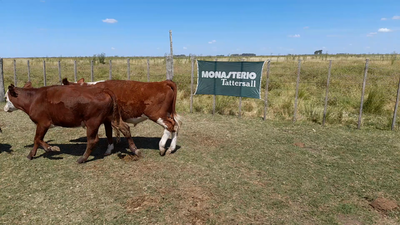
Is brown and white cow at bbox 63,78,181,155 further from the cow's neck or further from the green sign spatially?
the green sign

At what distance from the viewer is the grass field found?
3.63 metres

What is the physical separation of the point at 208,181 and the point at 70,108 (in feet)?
8.57

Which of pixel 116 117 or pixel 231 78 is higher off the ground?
pixel 231 78

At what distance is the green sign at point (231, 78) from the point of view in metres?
9.29

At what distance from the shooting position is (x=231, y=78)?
9.62 metres

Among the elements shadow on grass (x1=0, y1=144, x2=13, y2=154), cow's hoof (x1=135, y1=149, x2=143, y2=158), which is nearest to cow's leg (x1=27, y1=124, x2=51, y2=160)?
shadow on grass (x1=0, y1=144, x2=13, y2=154)

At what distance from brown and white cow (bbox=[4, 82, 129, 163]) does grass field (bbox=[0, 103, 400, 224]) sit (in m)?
0.62

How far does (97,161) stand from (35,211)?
5.87ft

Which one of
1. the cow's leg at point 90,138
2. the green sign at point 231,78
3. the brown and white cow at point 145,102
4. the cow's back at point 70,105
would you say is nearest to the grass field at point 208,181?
the cow's leg at point 90,138

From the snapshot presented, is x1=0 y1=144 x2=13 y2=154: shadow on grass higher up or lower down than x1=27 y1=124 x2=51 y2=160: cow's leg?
lower down

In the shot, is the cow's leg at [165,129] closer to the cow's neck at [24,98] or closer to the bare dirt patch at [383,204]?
the cow's neck at [24,98]

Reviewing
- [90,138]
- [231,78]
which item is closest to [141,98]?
[90,138]

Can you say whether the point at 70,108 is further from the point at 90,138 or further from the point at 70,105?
the point at 90,138

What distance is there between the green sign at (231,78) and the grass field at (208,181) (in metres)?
2.42
